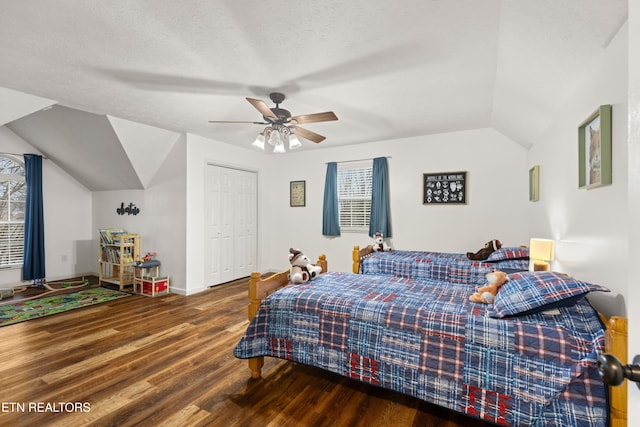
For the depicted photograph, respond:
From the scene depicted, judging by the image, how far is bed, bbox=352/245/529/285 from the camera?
3152 mm

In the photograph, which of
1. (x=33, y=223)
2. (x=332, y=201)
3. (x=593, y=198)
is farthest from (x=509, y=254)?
(x=33, y=223)

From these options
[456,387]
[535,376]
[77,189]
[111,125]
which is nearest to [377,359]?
[456,387]

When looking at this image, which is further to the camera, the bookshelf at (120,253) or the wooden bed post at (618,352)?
the bookshelf at (120,253)

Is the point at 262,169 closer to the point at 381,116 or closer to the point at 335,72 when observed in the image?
the point at 381,116

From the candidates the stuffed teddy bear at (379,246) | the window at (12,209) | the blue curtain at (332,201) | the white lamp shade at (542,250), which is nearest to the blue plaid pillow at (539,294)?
the white lamp shade at (542,250)

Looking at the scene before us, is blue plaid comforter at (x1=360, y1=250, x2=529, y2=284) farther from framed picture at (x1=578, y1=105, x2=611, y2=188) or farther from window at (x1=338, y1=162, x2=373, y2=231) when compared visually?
framed picture at (x1=578, y1=105, x2=611, y2=188)

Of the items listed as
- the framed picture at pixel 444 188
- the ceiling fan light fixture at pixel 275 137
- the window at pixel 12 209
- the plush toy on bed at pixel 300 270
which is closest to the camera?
the plush toy on bed at pixel 300 270

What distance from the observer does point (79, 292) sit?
14.7 ft

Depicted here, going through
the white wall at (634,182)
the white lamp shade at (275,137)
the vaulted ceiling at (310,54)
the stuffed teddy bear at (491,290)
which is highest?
the vaulted ceiling at (310,54)

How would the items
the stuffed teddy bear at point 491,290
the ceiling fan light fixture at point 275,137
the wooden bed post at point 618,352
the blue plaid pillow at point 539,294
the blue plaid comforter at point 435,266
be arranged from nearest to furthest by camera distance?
the wooden bed post at point 618,352 < the blue plaid pillow at point 539,294 < the stuffed teddy bear at point 491,290 < the ceiling fan light fixture at point 275,137 < the blue plaid comforter at point 435,266

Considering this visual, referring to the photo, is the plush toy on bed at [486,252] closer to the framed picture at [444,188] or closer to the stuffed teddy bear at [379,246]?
the framed picture at [444,188]

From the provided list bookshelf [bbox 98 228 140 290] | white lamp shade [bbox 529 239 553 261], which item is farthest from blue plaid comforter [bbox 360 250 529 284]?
bookshelf [bbox 98 228 140 290]

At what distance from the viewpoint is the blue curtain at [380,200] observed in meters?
4.77

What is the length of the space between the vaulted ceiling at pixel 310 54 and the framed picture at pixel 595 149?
396mm
